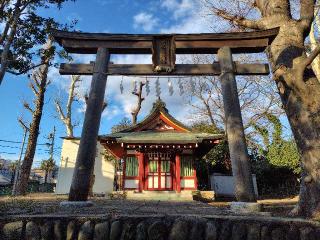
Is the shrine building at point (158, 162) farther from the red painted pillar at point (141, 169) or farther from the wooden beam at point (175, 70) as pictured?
the wooden beam at point (175, 70)

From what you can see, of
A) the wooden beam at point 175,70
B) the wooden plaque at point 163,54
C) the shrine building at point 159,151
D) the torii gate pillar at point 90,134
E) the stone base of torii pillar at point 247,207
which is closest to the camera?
the stone base of torii pillar at point 247,207

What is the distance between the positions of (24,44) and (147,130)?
9321 mm

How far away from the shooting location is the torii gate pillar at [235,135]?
5465 mm

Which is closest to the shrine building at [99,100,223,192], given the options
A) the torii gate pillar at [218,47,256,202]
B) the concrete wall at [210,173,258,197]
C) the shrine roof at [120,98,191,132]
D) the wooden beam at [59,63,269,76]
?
→ the shrine roof at [120,98,191,132]

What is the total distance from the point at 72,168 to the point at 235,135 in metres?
22.9

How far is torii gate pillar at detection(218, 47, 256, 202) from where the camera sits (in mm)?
5465

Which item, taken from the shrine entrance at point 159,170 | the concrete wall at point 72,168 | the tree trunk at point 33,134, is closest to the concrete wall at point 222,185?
the shrine entrance at point 159,170

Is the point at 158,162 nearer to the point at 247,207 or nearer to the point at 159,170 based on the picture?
the point at 159,170

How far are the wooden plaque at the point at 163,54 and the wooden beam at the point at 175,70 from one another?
0.50 feet

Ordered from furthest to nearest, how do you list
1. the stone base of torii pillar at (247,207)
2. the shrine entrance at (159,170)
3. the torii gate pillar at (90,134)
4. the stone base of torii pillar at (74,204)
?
the shrine entrance at (159,170) < the torii gate pillar at (90,134) < the stone base of torii pillar at (74,204) < the stone base of torii pillar at (247,207)

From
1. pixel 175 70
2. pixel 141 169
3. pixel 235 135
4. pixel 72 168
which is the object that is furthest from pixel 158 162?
pixel 235 135

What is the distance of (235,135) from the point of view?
5906 mm

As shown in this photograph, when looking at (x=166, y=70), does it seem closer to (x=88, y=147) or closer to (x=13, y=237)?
(x=88, y=147)

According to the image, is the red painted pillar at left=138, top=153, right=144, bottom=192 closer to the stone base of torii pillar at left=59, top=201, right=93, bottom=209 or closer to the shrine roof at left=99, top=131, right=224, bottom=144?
the shrine roof at left=99, top=131, right=224, bottom=144
